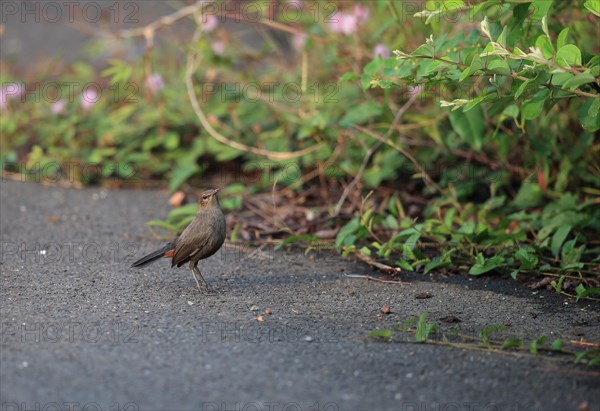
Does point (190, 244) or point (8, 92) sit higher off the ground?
point (8, 92)

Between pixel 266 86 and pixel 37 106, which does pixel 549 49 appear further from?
pixel 37 106

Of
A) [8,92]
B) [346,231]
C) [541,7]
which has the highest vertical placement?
[541,7]

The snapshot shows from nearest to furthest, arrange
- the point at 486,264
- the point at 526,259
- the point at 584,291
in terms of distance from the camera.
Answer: the point at 584,291, the point at 526,259, the point at 486,264

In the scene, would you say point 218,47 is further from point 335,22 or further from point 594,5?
point 594,5

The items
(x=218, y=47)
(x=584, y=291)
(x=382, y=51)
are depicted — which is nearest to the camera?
(x=584, y=291)

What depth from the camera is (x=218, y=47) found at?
7660 mm

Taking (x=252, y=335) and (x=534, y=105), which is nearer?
(x=252, y=335)

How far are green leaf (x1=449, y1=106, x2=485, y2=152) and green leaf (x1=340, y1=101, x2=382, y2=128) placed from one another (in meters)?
0.68

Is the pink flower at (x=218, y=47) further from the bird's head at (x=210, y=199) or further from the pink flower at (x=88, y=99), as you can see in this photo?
the bird's head at (x=210, y=199)

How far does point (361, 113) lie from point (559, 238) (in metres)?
1.76

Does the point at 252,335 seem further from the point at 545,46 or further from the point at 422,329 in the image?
the point at 545,46

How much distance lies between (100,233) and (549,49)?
359 cm

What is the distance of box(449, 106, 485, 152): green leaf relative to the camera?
5957mm

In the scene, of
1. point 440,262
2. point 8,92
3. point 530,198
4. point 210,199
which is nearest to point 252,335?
point 210,199
